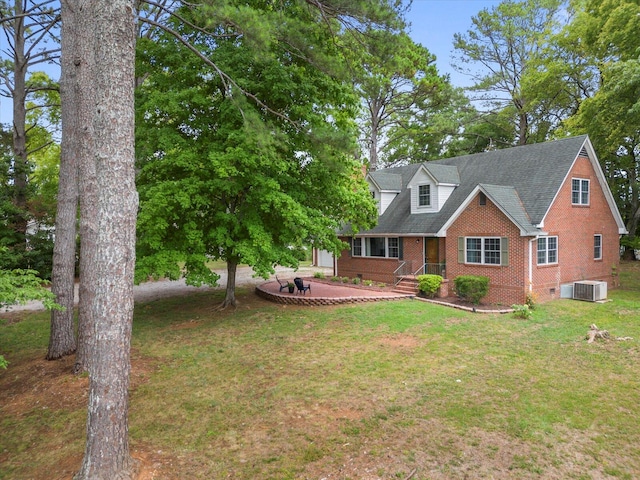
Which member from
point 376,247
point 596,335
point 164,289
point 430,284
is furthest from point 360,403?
point 164,289

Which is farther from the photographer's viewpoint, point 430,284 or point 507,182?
point 507,182

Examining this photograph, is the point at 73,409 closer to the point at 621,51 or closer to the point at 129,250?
the point at 129,250

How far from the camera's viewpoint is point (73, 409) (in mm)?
6656

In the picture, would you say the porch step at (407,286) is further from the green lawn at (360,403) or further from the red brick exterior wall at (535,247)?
the green lawn at (360,403)

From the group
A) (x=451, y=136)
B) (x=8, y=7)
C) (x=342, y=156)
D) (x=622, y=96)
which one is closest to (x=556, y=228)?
(x=622, y=96)

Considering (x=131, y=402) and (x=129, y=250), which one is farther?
(x=131, y=402)

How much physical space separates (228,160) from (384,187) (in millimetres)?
13090

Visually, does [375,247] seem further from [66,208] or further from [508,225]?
[66,208]

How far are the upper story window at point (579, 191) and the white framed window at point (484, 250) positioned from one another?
4.46m

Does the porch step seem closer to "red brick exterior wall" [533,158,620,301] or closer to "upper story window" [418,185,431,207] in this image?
"upper story window" [418,185,431,207]

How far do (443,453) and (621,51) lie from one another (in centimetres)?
2330

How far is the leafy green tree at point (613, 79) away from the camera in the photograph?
654 inches

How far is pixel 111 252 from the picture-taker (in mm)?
4625

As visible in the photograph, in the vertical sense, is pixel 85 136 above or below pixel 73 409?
above
